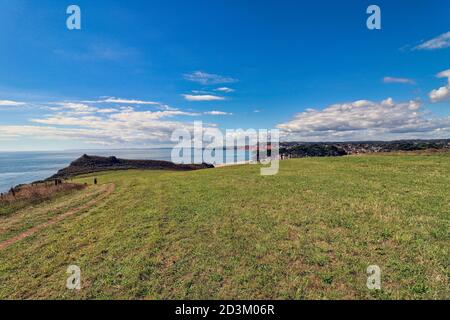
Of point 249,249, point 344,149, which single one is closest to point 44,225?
point 249,249

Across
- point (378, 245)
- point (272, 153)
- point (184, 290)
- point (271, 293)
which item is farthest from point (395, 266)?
point (272, 153)

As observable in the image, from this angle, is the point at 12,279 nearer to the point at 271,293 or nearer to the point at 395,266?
the point at 271,293

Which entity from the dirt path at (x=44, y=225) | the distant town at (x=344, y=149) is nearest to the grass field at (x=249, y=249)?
the dirt path at (x=44, y=225)

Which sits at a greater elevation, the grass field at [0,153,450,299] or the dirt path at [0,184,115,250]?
the grass field at [0,153,450,299]

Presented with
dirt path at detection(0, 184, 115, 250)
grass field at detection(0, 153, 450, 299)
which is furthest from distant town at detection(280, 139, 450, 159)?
dirt path at detection(0, 184, 115, 250)

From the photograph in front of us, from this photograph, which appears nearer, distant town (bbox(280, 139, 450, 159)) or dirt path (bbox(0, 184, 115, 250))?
dirt path (bbox(0, 184, 115, 250))

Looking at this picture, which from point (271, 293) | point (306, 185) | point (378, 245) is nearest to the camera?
point (271, 293)

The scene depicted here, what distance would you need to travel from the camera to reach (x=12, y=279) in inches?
342

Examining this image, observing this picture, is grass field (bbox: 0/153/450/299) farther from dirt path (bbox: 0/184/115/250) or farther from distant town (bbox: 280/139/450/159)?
distant town (bbox: 280/139/450/159)

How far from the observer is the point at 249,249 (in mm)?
9773

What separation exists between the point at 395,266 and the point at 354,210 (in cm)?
617

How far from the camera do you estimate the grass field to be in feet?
23.7

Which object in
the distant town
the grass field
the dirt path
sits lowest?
the dirt path

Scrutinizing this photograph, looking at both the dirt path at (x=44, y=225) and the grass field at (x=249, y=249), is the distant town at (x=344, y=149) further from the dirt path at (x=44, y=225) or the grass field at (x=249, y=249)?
the dirt path at (x=44, y=225)
